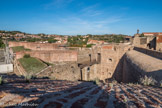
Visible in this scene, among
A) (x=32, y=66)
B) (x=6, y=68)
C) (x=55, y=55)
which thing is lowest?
(x=6, y=68)

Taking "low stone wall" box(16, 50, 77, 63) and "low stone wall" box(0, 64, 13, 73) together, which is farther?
"low stone wall" box(16, 50, 77, 63)

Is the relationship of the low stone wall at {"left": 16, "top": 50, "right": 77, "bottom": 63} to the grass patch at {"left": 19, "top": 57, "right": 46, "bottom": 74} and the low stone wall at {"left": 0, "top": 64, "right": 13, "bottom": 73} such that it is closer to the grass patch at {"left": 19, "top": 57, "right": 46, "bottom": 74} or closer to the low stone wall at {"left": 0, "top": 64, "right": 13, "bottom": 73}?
the grass patch at {"left": 19, "top": 57, "right": 46, "bottom": 74}

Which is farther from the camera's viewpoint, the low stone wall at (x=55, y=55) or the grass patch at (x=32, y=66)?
the low stone wall at (x=55, y=55)

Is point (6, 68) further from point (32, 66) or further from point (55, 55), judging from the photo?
point (55, 55)

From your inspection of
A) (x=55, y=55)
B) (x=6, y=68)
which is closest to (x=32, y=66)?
(x=6, y=68)

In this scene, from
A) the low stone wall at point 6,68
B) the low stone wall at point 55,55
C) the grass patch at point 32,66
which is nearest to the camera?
the grass patch at point 32,66

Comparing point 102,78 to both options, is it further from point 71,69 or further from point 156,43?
point 156,43


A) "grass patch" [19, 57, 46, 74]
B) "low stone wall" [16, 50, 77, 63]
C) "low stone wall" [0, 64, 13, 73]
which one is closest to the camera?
"grass patch" [19, 57, 46, 74]

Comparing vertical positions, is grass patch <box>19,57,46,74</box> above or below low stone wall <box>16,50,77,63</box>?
below

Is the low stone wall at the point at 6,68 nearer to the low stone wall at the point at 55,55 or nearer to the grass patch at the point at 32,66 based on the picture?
the grass patch at the point at 32,66

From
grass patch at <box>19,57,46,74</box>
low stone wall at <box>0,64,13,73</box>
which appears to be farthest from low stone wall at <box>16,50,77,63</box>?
low stone wall at <box>0,64,13,73</box>

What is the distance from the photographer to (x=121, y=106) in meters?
1.61

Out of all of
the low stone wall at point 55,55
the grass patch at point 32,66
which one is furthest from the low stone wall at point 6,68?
the low stone wall at point 55,55

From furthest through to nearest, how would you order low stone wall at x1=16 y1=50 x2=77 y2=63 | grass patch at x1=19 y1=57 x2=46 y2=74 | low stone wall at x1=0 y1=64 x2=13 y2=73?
low stone wall at x1=16 y1=50 x2=77 y2=63 < low stone wall at x1=0 y1=64 x2=13 y2=73 < grass patch at x1=19 y1=57 x2=46 y2=74
